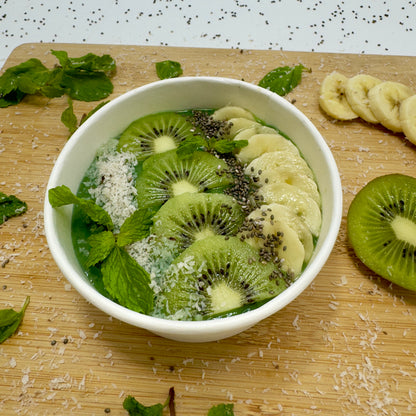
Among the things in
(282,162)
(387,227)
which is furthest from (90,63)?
(387,227)

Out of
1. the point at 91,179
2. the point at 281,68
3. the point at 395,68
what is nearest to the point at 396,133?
the point at 395,68

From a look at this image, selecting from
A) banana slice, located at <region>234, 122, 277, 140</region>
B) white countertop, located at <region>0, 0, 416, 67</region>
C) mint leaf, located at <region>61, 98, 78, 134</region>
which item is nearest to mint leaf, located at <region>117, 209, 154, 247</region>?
banana slice, located at <region>234, 122, 277, 140</region>

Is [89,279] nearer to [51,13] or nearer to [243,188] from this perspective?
[243,188]

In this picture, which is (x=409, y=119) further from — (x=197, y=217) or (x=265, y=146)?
(x=197, y=217)

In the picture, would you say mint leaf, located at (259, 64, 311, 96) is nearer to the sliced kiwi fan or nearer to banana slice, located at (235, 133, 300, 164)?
the sliced kiwi fan

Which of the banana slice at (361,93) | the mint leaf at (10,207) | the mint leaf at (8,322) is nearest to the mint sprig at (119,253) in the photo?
the mint leaf at (8,322)

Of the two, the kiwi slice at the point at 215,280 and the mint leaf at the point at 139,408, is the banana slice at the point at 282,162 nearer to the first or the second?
the kiwi slice at the point at 215,280
